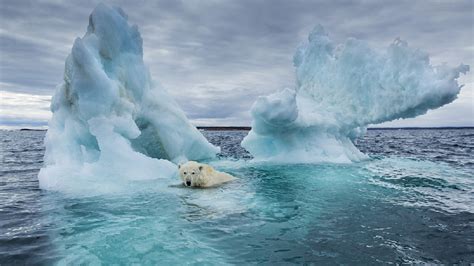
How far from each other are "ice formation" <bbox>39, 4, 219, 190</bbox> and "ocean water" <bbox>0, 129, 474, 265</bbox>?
54.9 inches

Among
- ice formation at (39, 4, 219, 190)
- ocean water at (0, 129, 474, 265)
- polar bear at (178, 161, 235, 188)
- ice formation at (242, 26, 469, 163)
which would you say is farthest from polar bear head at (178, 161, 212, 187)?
ice formation at (242, 26, 469, 163)

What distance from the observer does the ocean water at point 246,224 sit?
20.8 ft

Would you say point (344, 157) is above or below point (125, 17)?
below

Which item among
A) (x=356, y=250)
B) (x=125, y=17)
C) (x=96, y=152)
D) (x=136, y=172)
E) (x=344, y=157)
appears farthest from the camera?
(x=344, y=157)

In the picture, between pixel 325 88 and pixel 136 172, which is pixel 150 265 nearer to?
pixel 136 172

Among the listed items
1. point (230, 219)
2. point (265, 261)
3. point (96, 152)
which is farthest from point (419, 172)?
point (96, 152)

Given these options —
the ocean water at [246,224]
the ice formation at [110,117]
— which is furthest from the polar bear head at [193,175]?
the ice formation at [110,117]

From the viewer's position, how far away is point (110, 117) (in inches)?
538

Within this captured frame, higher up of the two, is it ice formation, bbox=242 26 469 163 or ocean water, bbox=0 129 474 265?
ice formation, bbox=242 26 469 163

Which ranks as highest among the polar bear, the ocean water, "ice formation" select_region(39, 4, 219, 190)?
"ice formation" select_region(39, 4, 219, 190)

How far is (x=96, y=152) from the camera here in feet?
50.1

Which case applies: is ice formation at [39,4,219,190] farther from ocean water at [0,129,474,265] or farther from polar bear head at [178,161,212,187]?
polar bear head at [178,161,212,187]

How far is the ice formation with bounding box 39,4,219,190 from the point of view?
43.4 feet

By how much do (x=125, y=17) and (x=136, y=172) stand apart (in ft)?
24.2
